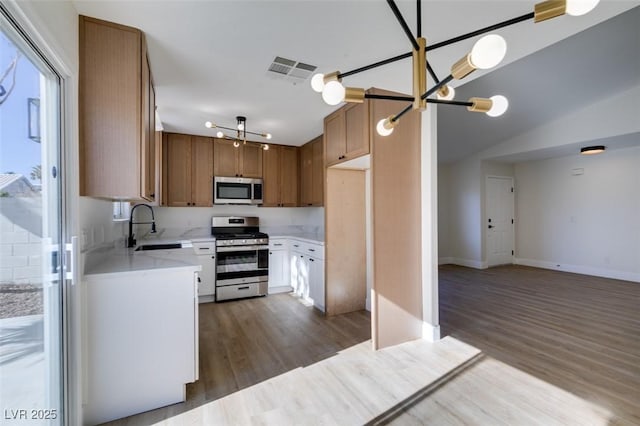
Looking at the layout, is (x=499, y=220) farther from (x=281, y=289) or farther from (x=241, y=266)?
(x=241, y=266)

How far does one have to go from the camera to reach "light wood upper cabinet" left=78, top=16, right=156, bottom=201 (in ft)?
5.53

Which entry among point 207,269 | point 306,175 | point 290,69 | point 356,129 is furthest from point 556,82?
point 207,269

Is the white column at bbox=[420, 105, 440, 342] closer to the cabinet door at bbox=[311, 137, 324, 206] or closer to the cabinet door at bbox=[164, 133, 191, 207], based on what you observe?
the cabinet door at bbox=[311, 137, 324, 206]

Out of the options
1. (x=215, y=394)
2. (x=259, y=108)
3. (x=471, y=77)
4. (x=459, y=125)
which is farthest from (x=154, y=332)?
(x=459, y=125)

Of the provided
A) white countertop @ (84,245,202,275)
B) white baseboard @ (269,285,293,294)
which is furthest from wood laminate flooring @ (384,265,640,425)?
white baseboard @ (269,285,293,294)

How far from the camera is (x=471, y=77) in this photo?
2.55 meters

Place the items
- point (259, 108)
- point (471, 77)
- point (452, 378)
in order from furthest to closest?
1. point (259, 108)
2. point (471, 77)
3. point (452, 378)

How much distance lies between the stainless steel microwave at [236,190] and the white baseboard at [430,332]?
3020mm

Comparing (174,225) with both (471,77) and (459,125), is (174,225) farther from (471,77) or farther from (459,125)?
(459,125)

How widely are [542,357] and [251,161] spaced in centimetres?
428

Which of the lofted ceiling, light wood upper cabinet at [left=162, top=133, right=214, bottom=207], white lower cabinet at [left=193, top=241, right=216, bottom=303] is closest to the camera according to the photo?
the lofted ceiling

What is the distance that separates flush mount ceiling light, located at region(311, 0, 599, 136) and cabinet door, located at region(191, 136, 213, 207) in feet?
10.9

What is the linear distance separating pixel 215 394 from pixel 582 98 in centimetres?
605

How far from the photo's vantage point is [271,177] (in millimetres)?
4676
